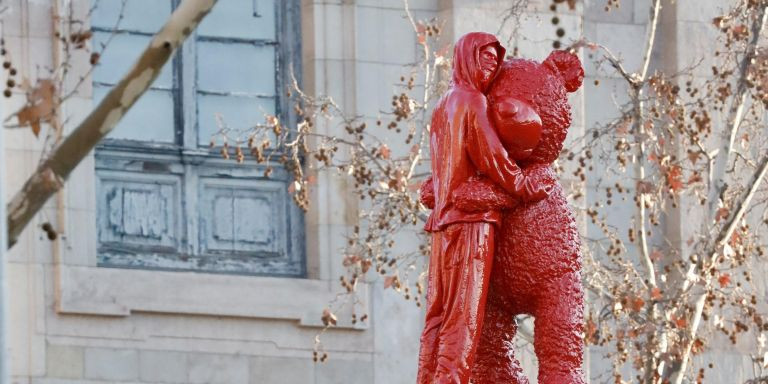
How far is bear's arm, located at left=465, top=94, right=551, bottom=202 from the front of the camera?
1966cm

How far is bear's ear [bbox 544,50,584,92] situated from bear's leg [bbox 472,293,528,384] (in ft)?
3.87

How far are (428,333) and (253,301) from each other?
11.0 meters

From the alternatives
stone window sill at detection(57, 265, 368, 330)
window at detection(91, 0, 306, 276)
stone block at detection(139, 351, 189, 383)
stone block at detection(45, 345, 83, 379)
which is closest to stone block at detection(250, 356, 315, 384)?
stone window sill at detection(57, 265, 368, 330)

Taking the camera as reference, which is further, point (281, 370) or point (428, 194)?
point (281, 370)

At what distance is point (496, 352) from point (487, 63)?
1.46 m

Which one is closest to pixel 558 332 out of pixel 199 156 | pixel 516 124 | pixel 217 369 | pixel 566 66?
pixel 516 124

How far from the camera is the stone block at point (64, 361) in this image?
97.9ft

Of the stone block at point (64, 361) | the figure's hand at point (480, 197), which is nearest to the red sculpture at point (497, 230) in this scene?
the figure's hand at point (480, 197)

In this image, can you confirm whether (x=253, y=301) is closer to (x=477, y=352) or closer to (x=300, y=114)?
(x=300, y=114)

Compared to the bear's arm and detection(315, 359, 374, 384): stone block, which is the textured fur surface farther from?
detection(315, 359, 374, 384): stone block

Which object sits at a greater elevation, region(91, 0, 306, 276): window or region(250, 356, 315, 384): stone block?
region(91, 0, 306, 276): window

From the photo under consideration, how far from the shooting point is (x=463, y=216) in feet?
64.6

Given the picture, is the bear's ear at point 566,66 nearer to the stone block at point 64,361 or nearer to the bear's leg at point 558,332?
the bear's leg at point 558,332

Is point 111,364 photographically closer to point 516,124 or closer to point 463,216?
point 463,216
